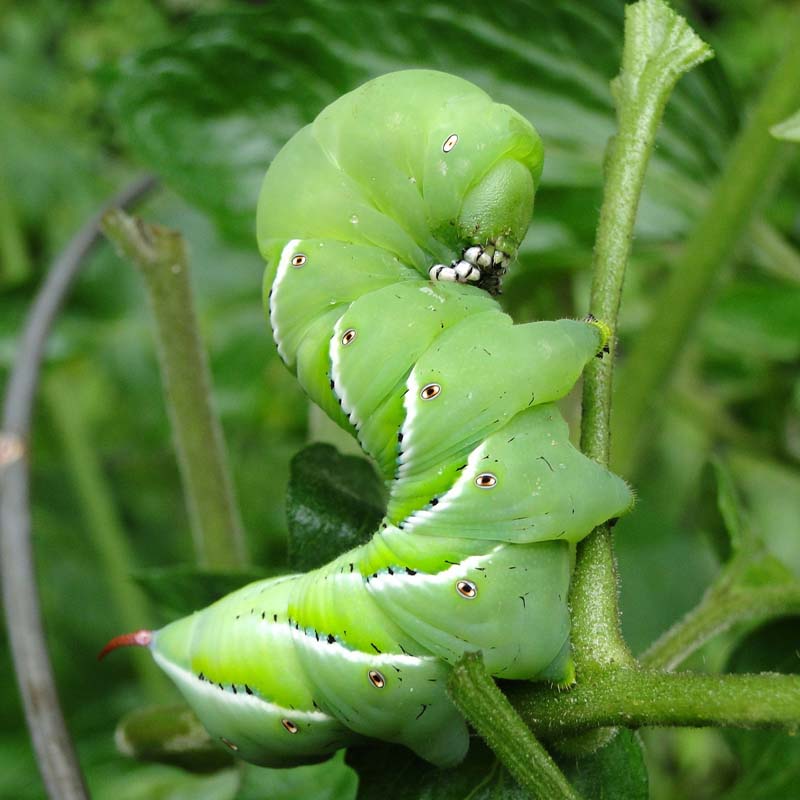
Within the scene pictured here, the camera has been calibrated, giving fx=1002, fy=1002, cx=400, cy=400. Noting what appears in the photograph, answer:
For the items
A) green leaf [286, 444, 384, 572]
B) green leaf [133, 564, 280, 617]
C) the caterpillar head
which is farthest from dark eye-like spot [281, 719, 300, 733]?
the caterpillar head

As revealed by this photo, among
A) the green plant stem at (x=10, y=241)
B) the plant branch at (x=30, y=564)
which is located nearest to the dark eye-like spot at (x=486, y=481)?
the plant branch at (x=30, y=564)

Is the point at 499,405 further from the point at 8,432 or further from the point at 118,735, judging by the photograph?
the point at 8,432

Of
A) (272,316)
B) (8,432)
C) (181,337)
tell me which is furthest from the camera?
(8,432)

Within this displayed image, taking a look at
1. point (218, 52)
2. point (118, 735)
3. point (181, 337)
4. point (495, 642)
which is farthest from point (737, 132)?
point (118, 735)

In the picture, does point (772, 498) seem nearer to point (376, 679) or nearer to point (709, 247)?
point (709, 247)

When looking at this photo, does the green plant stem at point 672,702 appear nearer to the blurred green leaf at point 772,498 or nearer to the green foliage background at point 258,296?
the green foliage background at point 258,296

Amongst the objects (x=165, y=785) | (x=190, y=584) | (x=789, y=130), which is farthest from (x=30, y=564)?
(x=789, y=130)
